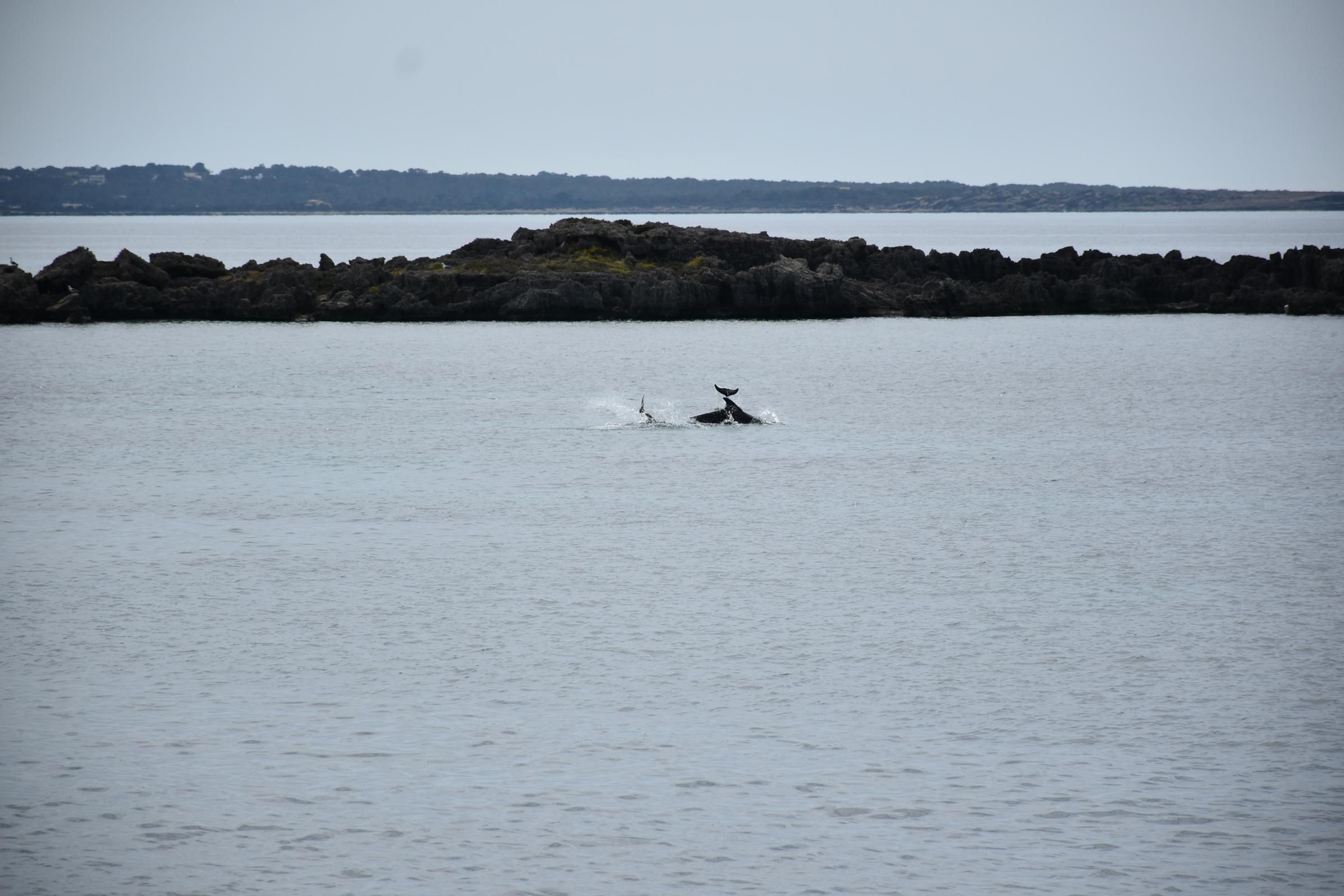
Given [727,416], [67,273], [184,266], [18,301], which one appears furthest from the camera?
[184,266]

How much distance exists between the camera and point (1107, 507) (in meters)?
35.1

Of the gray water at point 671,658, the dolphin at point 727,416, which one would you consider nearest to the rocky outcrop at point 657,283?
the dolphin at point 727,416

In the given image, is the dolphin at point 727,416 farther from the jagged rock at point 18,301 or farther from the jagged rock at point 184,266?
the jagged rock at point 18,301

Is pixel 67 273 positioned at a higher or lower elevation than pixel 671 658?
higher

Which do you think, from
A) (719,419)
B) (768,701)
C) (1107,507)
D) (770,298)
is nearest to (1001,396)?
(719,419)

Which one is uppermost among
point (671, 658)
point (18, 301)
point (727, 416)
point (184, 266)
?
point (184, 266)

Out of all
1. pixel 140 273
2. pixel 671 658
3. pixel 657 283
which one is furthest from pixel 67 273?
pixel 671 658

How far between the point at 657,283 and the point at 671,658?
69.5m

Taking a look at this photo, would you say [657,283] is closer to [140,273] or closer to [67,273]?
[140,273]

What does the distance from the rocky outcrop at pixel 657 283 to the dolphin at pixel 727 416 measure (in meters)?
38.7

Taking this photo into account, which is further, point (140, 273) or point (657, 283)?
point (140, 273)

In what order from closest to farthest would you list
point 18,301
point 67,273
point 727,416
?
1. point 727,416
2. point 18,301
3. point 67,273

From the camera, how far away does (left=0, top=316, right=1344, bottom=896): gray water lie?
1524 cm

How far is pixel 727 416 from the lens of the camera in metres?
52.2
